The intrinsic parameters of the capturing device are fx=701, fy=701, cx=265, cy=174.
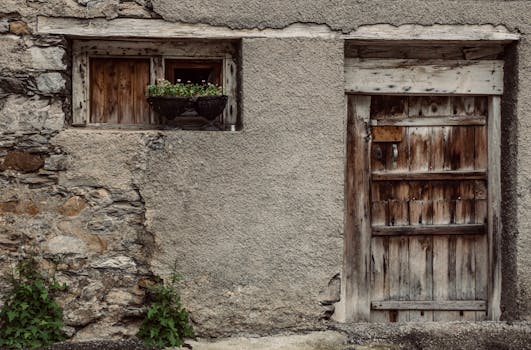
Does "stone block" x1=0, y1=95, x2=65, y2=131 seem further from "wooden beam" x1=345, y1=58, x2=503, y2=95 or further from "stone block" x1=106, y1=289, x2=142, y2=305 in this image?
"wooden beam" x1=345, y1=58, x2=503, y2=95

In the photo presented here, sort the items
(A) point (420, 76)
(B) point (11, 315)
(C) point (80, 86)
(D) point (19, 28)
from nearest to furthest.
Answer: (B) point (11, 315)
(D) point (19, 28)
(C) point (80, 86)
(A) point (420, 76)

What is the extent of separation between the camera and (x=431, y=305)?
4.99 metres

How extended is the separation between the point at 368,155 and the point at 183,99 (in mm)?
1381

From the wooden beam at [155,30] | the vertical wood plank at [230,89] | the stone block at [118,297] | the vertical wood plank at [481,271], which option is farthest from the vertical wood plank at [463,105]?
the stone block at [118,297]

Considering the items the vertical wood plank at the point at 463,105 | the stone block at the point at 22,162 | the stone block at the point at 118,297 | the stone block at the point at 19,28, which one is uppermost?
the stone block at the point at 19,28

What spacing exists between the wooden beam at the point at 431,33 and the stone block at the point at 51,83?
6.04 feet

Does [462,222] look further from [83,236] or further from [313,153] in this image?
[83,236]

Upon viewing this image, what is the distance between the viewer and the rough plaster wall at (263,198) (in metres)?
4.50

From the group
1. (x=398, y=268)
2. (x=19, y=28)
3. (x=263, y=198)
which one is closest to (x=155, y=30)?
(x=19, y=28)

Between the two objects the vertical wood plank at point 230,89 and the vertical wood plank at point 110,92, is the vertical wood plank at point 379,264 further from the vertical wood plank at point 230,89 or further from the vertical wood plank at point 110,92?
the vertical wood plank at point 110,92

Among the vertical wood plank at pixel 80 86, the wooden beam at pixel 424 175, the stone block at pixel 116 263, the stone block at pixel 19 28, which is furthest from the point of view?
the wooden beam at pixel 424 175

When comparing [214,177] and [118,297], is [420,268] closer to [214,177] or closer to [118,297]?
[214,177]

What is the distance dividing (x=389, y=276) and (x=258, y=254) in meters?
1.05

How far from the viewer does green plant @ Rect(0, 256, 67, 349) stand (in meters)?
4.25
